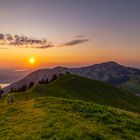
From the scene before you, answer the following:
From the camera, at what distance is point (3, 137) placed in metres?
25.1

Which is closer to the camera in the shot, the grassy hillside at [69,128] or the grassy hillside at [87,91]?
the grassy hillside at [69,128]

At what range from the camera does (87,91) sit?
13975 cm

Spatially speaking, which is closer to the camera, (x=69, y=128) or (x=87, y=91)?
(x=69, y=128)

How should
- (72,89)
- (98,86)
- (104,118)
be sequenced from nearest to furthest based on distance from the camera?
1. (104,118)
2. (72,89)
3. (98,86)

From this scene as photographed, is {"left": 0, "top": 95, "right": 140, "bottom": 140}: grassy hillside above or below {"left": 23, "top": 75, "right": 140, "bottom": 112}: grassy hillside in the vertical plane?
above

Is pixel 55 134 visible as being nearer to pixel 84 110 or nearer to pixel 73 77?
pixel 84 110

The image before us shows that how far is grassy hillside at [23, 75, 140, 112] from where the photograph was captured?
121 metres

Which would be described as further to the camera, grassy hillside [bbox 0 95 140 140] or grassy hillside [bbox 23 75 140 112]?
grassy hillside [bbox 23 75 140 112]

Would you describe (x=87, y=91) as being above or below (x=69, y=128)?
below

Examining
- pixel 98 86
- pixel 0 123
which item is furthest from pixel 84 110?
pixel 98 86

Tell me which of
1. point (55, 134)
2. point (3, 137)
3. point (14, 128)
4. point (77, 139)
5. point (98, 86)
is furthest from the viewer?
point (98, 86)

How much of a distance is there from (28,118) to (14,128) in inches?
158

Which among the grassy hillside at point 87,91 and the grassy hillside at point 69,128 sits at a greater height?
the grassy hillside at point 69,128

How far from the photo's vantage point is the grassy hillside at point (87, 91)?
12116 cm
